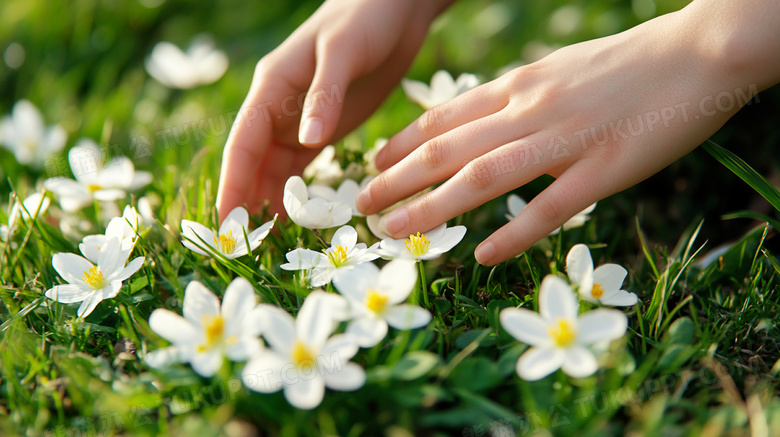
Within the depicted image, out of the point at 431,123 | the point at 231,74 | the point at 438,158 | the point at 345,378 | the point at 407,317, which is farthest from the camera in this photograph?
the point at 231,74

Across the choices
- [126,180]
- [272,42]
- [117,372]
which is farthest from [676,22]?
[272,42]

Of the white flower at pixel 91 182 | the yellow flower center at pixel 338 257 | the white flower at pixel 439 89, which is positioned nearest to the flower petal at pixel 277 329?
the yellow flower center at pixel 338 257

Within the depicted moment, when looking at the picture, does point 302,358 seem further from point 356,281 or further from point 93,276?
point 93,276

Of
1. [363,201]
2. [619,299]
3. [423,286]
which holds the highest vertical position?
[363,201]

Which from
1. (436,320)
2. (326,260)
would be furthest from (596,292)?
(326,260)

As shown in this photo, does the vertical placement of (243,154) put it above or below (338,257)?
above

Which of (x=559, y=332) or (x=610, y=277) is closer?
(x=559, y=332)

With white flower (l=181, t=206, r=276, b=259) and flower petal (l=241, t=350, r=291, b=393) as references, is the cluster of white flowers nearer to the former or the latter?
flower petal (l=241, t=350, r=291, b=393)
